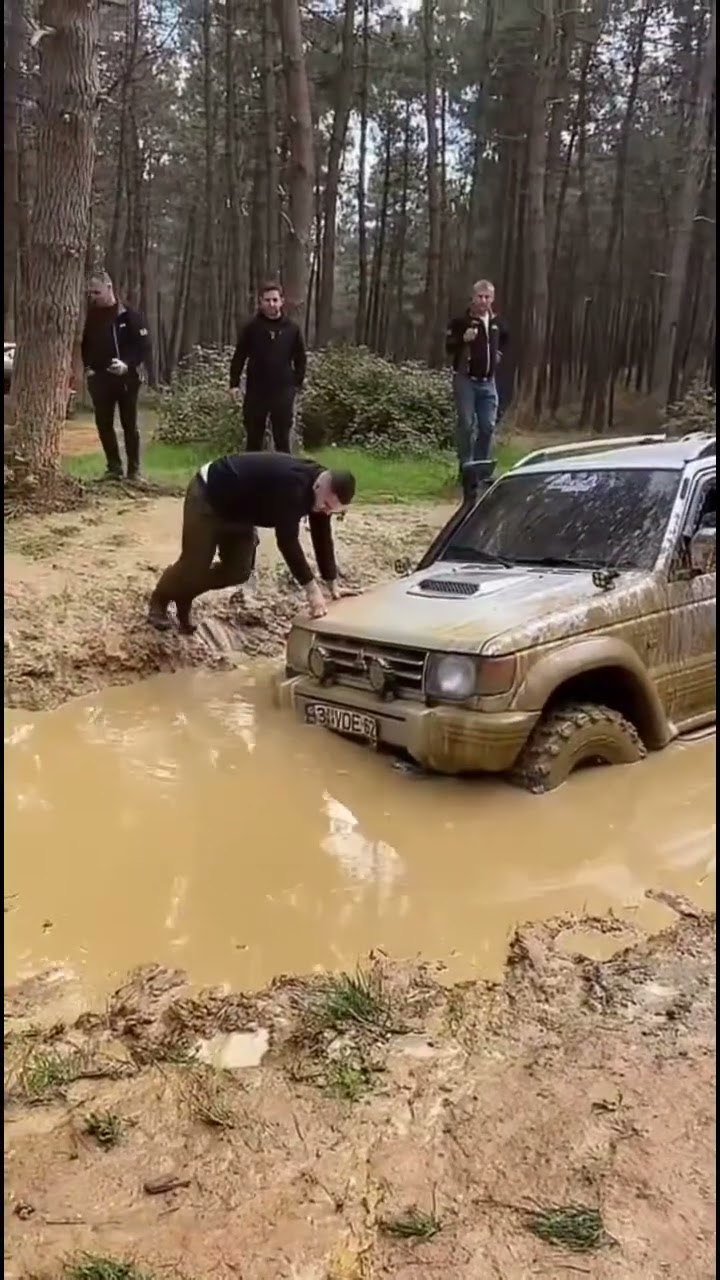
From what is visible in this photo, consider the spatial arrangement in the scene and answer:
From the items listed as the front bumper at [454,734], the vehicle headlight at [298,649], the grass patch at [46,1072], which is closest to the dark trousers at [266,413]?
the vehicle headlight at [298,649]

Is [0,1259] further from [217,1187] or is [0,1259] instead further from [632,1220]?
[632,1220]

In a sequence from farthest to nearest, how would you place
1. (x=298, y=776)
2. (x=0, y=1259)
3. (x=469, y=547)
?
(x=469, y=547)
(x=298, y=776)
(x=0, y=1259)

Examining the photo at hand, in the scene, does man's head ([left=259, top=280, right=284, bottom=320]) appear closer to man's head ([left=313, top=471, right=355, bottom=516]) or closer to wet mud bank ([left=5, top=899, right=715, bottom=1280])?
man's head ([left=313, top=471, right=355, bottom=516])

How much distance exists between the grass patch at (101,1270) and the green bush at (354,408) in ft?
43.7

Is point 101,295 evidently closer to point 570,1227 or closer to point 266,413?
point 266,413

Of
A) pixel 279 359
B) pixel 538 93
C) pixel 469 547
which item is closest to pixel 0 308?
pixel 469 547

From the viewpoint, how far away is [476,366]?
970 cm

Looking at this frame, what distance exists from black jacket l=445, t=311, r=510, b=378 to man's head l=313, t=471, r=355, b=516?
4028 millimetres

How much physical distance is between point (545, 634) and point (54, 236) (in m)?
6.87

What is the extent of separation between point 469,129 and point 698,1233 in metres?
31.7

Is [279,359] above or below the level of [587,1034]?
above

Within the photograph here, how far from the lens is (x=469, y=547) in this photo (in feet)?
19.5

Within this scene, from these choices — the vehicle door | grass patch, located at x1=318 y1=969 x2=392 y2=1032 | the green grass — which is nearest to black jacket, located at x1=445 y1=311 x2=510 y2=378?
the green grass

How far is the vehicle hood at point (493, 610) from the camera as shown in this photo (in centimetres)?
477
